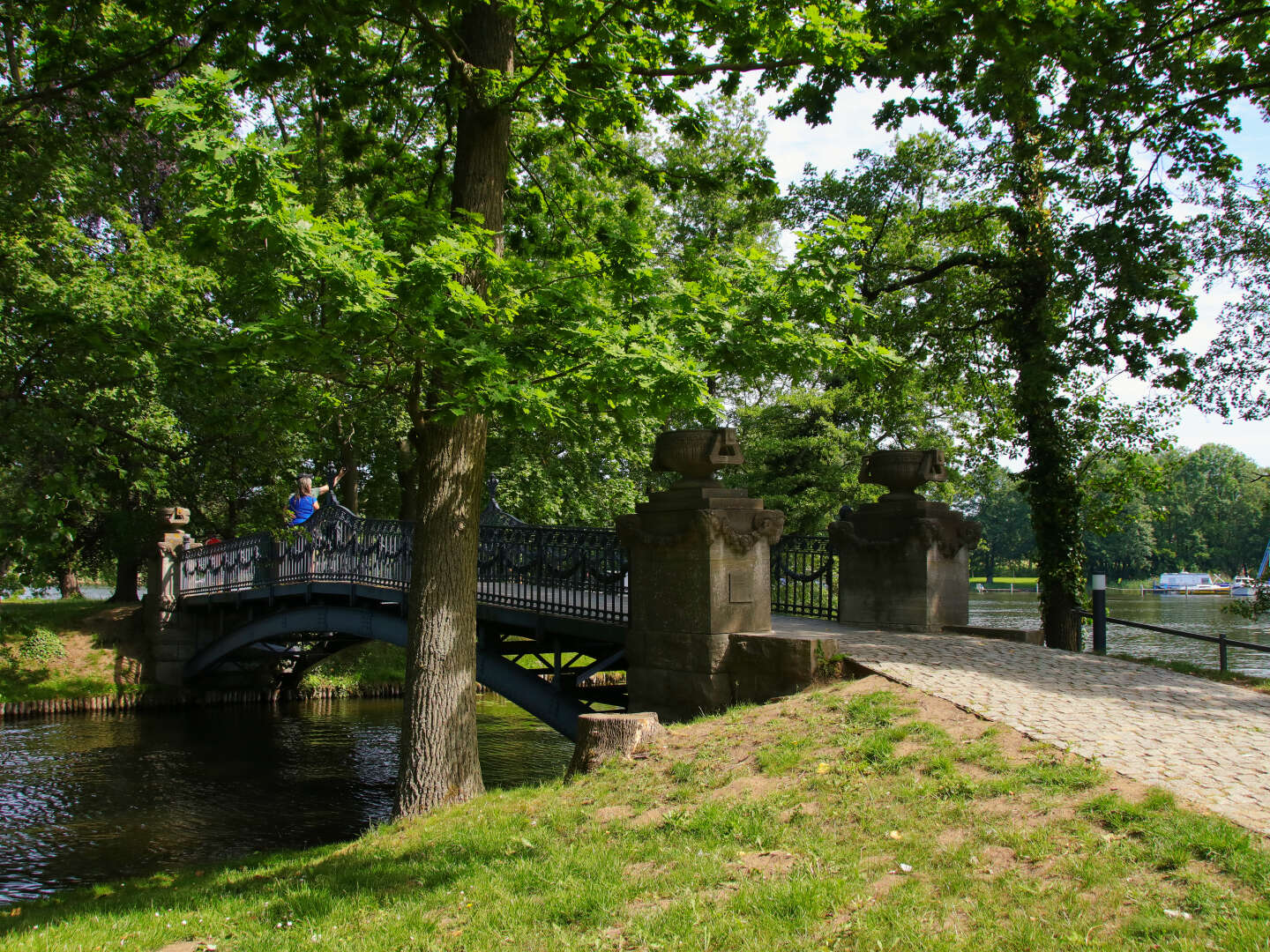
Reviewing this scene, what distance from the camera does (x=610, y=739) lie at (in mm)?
7055

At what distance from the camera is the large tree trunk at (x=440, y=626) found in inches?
314

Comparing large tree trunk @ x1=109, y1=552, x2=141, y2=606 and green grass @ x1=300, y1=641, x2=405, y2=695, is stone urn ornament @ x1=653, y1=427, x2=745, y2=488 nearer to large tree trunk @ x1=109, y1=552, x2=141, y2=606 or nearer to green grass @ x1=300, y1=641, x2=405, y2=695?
green grass @ x1=300, y1=641, x2=405, y2=695

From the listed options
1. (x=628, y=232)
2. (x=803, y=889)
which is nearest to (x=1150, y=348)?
(x=628, y=232)

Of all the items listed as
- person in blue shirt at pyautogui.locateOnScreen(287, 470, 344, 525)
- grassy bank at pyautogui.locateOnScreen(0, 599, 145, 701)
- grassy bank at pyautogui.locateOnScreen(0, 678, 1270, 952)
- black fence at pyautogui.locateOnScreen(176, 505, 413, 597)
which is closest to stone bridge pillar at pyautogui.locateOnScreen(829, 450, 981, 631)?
grassy bank at pyautogui.locateOnScreen(0, 678, 1270, 952)

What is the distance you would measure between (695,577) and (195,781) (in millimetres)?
10573

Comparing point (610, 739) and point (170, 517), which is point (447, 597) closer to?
point (610, 739)

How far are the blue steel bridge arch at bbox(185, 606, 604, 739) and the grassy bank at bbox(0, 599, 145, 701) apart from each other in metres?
1.58

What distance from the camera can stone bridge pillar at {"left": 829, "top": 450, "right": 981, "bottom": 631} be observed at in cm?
1066

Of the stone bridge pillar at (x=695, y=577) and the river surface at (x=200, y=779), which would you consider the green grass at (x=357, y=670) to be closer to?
the river surface at (x=200, y=779)

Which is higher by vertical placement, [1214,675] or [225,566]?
[225,566]

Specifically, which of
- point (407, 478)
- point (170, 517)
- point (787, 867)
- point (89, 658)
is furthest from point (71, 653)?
point (787, 867)

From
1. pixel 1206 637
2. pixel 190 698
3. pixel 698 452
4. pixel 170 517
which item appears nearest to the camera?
pixel 1206 637

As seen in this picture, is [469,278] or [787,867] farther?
[469,278]

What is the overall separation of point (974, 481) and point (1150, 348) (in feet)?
38.3
